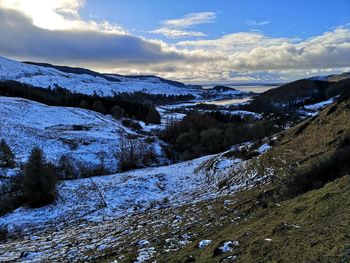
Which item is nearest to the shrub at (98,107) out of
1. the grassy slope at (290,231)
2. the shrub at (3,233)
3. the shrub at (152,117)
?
the shrub at (152,117)

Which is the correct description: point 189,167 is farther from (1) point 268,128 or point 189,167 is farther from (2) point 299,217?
(1) point 268,128

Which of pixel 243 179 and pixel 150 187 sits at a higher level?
pixel 243 179

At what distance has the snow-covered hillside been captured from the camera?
86.4 meters

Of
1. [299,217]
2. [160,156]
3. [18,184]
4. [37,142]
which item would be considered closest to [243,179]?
[299,217]

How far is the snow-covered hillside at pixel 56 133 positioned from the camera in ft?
284

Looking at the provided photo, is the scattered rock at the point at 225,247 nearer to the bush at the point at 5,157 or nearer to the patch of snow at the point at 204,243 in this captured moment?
the patch of snow at the point at 204,243

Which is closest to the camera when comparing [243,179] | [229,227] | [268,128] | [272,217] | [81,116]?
[272,217]

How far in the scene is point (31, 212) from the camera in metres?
38.2

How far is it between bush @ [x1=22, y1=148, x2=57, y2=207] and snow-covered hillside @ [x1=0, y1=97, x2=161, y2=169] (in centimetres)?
3673

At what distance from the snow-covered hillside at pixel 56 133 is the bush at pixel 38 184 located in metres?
36.7

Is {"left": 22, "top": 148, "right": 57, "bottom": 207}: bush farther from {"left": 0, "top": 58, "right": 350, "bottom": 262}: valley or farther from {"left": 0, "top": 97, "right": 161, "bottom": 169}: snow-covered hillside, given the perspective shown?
{"left": 0, "top": 97, "right": 161, "bottom": 169}: snow-covered hillside

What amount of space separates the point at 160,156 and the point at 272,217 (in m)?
78.6

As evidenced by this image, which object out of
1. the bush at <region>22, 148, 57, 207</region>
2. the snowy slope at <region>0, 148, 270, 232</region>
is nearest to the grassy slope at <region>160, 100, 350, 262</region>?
the snowy slope at <region>0, 148, 270, 232</region>

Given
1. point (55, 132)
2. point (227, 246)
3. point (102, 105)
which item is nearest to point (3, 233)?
point (227, 246)
